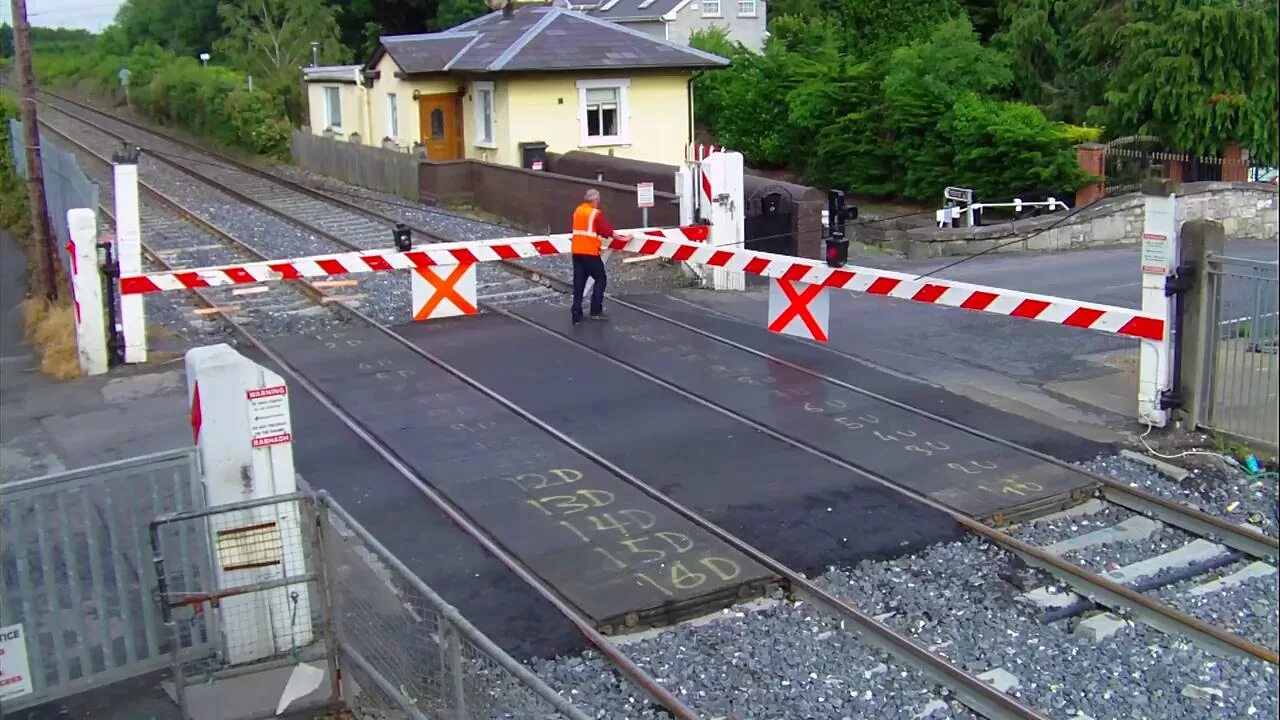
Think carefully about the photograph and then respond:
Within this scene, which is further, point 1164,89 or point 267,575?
point 1164,89

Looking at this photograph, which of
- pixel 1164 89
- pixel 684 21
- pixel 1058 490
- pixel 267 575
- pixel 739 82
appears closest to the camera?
pixel 267 575

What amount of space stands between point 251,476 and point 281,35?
5568 centimetres

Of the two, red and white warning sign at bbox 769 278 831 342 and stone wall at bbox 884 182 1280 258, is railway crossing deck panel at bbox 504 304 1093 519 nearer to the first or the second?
red and white warning sign at bbox 769 278 831 342

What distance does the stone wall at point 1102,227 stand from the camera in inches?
982

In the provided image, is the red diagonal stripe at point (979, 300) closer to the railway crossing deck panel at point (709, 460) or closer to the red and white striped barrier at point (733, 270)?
the red and white striped barrier at point (733, 270)

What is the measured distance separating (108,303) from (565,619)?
9.00m

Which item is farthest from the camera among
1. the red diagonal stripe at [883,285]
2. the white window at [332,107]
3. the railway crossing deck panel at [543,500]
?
the white window at [332,107]

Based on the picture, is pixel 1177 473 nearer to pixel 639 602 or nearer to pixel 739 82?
pixel 639 602

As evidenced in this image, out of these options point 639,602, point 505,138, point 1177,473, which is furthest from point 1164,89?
point 639,602

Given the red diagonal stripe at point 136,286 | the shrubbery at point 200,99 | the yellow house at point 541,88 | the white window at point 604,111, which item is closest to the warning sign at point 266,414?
the red diagonal stripe at point 136,286

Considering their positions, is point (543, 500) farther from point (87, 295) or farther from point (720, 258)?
point (87, 295)

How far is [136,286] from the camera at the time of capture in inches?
597

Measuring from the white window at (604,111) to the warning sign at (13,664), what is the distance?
27414mm

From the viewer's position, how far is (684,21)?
62156mm
